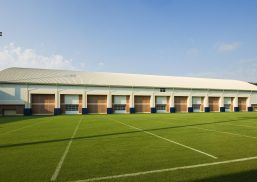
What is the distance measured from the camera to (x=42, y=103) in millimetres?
40500

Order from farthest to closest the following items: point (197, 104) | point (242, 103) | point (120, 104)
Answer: point (242, 103) → point (197, 104) → point (120, 104)

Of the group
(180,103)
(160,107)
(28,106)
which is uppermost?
(180,103)

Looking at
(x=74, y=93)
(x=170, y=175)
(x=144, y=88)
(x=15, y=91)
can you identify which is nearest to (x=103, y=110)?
(x=74, y=93)

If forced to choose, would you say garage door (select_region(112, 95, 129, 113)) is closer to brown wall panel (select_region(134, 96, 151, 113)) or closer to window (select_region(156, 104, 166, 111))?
brown wall panel (select_region(134, 96, 151, 113))

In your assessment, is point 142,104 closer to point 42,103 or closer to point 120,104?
point 120,104

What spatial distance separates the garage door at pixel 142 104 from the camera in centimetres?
4662

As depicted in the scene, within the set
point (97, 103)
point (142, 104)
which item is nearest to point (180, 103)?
point (142, 104)

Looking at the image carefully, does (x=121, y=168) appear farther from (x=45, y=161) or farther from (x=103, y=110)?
(x=103, y=110)

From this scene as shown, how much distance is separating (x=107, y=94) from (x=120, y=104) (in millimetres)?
3963

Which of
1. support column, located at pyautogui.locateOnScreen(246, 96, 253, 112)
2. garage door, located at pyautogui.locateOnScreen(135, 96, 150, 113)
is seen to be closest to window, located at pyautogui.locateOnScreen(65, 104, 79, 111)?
garage door, located at pyautogui.locateOnScreen(135, 96, 150, 113)

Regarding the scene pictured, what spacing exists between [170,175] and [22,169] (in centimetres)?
430

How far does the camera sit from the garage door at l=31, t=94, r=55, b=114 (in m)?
39.9

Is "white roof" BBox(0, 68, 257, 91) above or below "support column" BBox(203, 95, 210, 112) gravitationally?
above

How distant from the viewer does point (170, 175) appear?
538 centimetres
